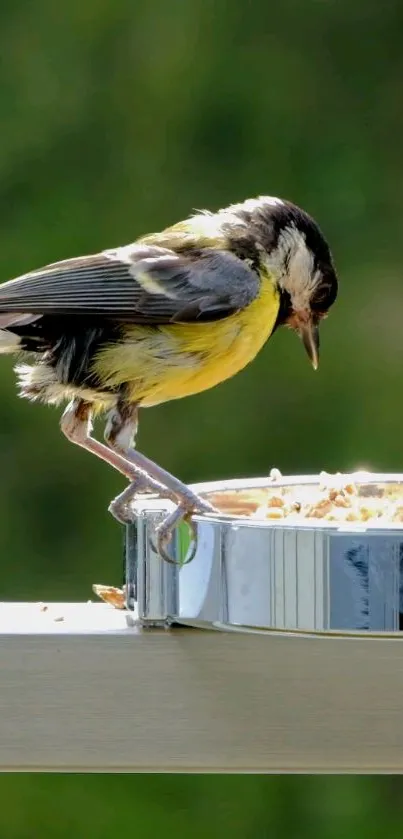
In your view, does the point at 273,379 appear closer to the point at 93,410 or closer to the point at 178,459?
the point at 178,459

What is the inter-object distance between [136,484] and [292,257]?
1.46 ft

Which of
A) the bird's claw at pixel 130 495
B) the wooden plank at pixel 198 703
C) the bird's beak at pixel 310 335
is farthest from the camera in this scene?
the bird's beak at pixel 310 335

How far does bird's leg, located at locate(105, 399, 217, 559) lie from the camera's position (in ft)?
6.09

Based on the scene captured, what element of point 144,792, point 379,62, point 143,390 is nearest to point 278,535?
point 143,390

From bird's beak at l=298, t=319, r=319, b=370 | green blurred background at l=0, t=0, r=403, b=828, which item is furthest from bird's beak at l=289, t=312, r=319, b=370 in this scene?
green blurred background at l=0, t=0, r=403, b=828

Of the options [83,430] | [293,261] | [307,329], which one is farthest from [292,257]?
[83,430]

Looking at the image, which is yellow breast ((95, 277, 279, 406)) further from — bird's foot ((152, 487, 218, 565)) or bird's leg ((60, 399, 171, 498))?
bird's foot ((152, 487, 218, 565))

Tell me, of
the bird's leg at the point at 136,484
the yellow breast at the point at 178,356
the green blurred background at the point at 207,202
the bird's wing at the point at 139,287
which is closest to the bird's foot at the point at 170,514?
the bird's leg at the point at 136,484

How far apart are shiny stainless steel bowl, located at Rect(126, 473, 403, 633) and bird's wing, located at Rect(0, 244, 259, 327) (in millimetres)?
562

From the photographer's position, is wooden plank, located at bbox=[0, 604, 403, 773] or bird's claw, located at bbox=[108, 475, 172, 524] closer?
wooden plank, located at bbox=[0, 604, 403, 773]

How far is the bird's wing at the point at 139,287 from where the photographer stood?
2.35 m

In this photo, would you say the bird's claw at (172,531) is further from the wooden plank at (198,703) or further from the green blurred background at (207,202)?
the green blurred background at (207,202)

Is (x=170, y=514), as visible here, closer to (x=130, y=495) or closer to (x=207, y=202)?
(x=130, y=495)

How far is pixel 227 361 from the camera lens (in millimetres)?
2387
